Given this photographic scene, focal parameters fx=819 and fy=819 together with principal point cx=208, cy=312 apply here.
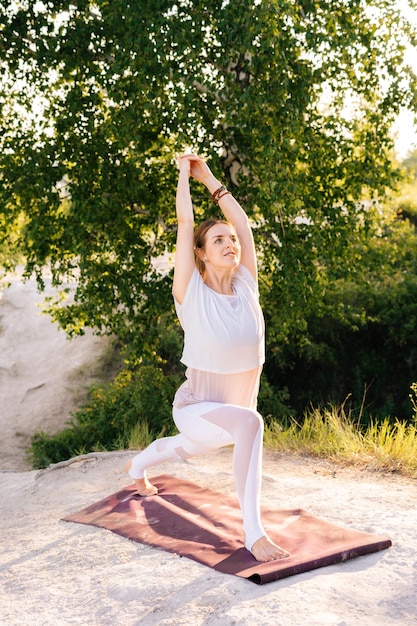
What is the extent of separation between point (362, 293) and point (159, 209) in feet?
14.8

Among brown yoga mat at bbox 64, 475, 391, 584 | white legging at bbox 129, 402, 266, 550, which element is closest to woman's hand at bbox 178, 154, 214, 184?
white legging at bbox 129, 402, 266, 550

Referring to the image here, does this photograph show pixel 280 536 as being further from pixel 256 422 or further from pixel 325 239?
pixel 325 239

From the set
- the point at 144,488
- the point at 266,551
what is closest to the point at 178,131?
the point at 144,488

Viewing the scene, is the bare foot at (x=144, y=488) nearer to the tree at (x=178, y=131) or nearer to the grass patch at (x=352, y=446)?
the grass patch at (x=352, y=446)

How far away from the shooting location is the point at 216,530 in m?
4.79

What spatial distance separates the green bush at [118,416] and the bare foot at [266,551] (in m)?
5.81

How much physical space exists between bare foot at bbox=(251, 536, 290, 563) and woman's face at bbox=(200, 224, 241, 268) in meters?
1.53

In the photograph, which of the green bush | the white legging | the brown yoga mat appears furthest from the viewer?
the green bush

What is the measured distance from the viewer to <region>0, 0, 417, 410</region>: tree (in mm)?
7289

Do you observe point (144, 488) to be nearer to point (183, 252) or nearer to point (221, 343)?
point (221, 343)

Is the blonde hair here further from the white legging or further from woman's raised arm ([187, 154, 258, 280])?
the white legging

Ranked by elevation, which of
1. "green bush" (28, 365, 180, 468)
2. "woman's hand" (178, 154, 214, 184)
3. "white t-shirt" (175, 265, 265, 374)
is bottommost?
"green bush" (28, 365, 180, 468)

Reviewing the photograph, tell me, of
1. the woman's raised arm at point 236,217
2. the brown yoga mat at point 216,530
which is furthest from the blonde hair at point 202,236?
the brown yoga mat at point 216,530

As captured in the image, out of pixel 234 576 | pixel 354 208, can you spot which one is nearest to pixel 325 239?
pixel 354 208
